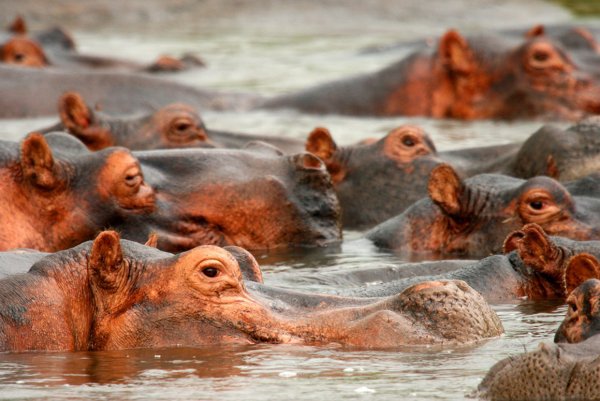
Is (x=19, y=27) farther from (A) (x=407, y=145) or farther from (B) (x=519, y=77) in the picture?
(A) (x=407, y=145)

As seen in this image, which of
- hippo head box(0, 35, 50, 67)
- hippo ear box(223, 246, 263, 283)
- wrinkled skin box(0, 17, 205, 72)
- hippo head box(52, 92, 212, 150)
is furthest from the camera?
wrinkled skin box(0, 17, 205, 72)

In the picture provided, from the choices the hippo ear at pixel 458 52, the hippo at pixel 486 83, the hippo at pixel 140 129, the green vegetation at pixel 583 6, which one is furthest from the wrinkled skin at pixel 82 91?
the green vegetation at pixel 583 6

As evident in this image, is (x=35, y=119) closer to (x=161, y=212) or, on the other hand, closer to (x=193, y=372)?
(x=161, y=212)

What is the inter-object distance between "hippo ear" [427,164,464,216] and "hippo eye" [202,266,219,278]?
Answer: 3.05m

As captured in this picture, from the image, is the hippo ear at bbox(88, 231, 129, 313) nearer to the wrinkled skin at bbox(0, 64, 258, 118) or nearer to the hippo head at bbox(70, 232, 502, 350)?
the hippo head at bbox(70, 232, 502, 350)

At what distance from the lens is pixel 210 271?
5.38 metres

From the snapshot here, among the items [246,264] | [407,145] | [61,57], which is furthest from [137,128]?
[61,57]

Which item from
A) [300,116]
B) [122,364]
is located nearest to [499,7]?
[300,116]

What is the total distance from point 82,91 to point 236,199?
571 cm

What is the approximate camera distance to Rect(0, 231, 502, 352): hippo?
17.4 ft

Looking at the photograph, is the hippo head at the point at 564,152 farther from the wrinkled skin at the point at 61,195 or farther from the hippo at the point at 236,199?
the wrinkled skin at the point at 61,195

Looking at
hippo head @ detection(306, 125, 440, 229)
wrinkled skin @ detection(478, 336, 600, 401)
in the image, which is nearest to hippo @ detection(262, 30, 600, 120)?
hippo head @ detection(306, 125, 440, 229)

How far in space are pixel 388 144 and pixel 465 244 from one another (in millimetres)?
1601

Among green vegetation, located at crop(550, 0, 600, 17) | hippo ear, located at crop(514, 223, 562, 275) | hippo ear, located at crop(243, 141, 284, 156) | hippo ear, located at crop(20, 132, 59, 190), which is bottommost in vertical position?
hippo ear, located at crop(514, 223, 562, 275)
